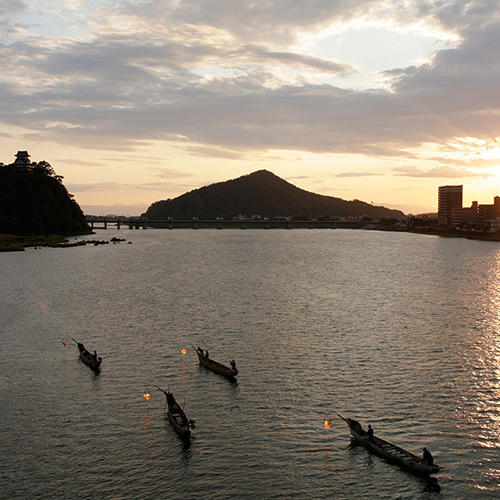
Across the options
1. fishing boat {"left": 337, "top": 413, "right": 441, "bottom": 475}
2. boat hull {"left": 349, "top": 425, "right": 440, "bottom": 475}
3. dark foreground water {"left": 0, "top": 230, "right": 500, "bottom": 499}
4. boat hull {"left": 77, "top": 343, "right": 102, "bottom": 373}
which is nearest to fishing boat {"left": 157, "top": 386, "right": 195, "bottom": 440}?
dark foreground water {"left": 0, "top": 230, "right": 500, "bottom": 499}

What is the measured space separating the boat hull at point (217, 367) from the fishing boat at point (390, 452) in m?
14.8

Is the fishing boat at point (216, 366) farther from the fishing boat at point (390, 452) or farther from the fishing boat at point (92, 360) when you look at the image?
the fishing boat at point (390, 452)

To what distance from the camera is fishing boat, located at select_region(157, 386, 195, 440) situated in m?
37.3

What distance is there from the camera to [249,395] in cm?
4631

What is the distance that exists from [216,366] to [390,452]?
21.9m

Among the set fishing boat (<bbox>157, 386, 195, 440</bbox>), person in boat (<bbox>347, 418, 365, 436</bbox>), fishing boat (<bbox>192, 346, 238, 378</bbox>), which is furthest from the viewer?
fishing boat (<bbox>192, 346, 238, 378</bbox>)

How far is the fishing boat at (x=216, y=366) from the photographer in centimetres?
5006

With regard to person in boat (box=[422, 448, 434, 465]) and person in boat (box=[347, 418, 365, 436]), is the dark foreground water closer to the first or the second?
person in boat (box=[422, 448, 434, 465])

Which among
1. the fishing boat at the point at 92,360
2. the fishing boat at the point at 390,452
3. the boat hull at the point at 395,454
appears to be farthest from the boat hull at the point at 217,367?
the boat hull at the point at 395,454

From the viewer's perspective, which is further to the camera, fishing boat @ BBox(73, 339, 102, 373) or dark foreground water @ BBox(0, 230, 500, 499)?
fishing boat @ BBox(73, 339, 102, 373)

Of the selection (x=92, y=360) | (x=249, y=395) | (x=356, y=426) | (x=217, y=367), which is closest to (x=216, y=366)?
(x=217, y=367)

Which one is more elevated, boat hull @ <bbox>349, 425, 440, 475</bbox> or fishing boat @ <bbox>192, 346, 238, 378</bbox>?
fishing boat @ <bbox>192, 346, 238, 378</bbox>

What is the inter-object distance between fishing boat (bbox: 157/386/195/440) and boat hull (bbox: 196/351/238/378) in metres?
9.42

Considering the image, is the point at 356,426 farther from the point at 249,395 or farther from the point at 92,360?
the point at 92,360
